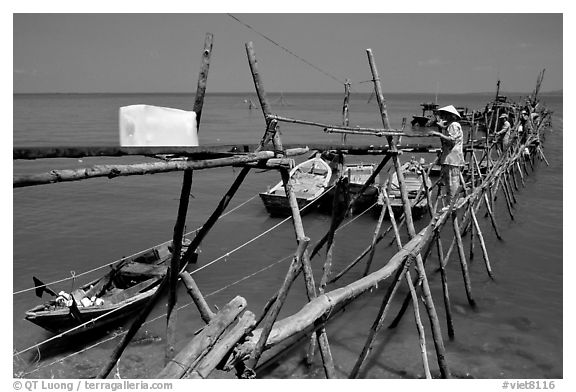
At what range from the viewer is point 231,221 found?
15586mm

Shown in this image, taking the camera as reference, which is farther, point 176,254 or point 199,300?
point 176,254

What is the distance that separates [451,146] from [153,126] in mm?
7672

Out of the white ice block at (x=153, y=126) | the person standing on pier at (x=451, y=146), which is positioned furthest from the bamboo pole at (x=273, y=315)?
the person standing on pier at (x=451, y=146)

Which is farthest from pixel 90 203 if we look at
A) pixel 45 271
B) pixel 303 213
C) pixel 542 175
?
Answer: pixel 542 175

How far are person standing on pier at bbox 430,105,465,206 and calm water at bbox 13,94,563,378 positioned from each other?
2.64m

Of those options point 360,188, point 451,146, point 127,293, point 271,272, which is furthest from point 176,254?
point 360,188

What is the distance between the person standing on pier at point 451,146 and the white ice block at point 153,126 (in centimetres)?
673

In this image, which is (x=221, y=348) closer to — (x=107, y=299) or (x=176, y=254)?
(x=176, y=254)

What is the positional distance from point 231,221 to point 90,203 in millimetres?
6793

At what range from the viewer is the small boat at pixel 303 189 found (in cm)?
1494

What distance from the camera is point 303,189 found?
15945 mm

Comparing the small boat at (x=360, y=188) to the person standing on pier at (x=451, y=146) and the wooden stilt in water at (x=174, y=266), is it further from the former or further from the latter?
the wooden stilt in water at (x=174, y=266)
